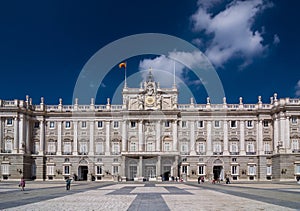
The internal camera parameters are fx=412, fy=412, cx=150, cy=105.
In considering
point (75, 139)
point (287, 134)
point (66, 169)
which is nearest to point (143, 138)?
point (75, 139)

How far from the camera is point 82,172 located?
268ft

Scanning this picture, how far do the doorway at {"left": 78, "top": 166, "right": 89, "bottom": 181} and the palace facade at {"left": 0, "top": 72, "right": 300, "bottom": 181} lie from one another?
20 centimetres

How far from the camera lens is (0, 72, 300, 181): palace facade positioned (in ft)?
254

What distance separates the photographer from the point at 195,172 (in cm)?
7906

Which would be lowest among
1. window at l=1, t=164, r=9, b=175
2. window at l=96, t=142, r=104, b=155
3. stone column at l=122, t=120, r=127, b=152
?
window at l=1, t=164, r=9, b=175

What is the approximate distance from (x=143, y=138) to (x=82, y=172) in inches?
553

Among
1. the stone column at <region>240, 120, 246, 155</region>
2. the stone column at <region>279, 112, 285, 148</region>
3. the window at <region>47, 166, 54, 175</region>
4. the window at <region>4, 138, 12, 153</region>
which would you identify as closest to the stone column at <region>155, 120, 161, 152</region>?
the stone column at <region>240, 120, 246, 155</region>

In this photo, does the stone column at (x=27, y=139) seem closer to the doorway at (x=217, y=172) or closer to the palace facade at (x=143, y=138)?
the palace facade at (x=143, y=138)

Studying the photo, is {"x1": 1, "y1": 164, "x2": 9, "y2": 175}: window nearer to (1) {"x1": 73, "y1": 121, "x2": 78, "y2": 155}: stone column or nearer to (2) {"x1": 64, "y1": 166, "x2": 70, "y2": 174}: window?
(2) {"x1": 64, "y1": 166, "x2": 70, "y2": 174}: window

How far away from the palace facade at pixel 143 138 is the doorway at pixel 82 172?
0.20 metres

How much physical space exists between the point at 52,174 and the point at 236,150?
3606 centimetres

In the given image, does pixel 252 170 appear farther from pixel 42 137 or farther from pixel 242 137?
pixel 42 137

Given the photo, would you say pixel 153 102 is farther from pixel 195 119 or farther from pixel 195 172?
pixel 195 172

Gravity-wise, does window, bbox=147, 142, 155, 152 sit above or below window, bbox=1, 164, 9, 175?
above
